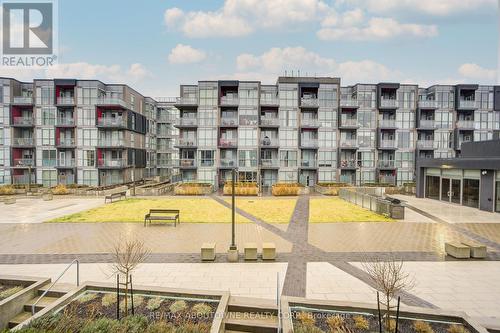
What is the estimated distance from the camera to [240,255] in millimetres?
13031

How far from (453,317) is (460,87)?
163 ft

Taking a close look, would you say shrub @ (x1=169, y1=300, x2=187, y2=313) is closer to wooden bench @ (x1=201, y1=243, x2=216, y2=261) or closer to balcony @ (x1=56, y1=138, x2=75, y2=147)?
wooden bench @ (x1=201, y1=243, x2=216, y2=261)

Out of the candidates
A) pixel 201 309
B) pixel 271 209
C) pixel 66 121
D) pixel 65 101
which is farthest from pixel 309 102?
pixel 201 309

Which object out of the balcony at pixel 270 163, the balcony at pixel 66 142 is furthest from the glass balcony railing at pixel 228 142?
the balcony at pixel 66 142

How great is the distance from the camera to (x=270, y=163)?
140 feet

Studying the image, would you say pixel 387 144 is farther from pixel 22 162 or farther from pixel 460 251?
pixel 22 162

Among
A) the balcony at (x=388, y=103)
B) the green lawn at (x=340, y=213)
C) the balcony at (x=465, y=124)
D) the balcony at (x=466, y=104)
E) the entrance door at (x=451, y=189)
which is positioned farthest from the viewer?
the balcony at (x=465, y=124)

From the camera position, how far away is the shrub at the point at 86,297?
324 inches

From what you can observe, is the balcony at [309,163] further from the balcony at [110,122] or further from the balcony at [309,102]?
the balcony at [110,122]

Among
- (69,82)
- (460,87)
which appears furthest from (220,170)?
(460,87)

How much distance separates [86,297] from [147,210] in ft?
53.7

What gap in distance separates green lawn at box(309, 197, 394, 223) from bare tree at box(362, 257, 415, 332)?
28.0 ft

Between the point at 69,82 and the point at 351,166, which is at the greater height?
the point at 69,82

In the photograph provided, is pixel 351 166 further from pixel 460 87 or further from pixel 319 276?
pixel 319 276
